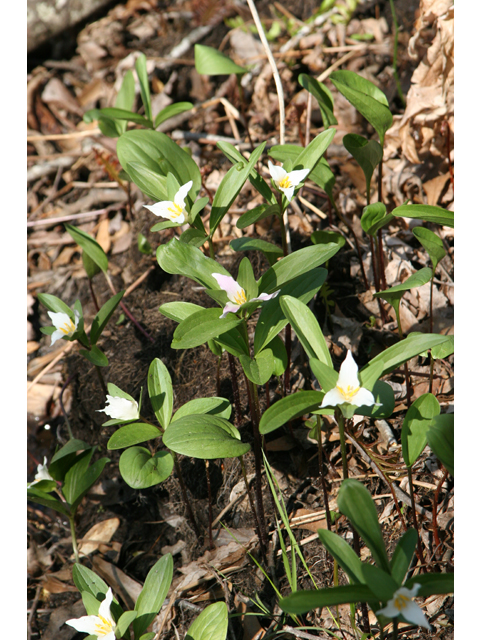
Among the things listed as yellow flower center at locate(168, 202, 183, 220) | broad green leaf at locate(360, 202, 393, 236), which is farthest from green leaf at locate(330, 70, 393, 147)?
yellow flower center at locate(168, 202, 183, 220)

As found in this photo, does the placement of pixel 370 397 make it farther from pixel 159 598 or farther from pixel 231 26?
pixel 231 26

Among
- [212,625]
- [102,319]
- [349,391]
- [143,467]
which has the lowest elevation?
[212,625]

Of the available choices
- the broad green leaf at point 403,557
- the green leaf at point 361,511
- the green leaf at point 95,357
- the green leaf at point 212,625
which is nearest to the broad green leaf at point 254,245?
the green leaf at point 95,357

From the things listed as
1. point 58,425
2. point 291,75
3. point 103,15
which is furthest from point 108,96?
point 58,425

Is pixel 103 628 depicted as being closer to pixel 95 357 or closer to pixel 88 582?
pixel 88 582

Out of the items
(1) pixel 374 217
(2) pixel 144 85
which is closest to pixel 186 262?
(1) pixel 374 217

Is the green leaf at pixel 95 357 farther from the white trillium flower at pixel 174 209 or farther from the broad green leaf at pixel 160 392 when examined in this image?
the white trillium flower at pixel 174 209
